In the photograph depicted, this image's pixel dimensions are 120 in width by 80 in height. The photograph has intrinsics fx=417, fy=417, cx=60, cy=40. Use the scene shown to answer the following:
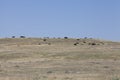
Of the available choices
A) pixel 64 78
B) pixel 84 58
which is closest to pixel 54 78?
pixel 64 78

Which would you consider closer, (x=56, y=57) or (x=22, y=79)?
(x=22, y=79)

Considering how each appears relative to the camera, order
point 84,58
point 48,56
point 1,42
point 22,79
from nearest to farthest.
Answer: point 22,79, point 84,58, point 48,56, point 1,42

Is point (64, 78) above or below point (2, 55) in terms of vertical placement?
above

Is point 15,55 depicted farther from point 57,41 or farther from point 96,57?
point 57,41

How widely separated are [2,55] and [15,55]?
217cm

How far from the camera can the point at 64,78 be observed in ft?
98.8

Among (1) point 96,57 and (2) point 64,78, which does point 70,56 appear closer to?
(1) point 96,57

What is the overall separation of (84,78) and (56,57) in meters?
31.6

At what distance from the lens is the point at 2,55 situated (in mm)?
64688

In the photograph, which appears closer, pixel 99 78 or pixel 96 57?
pixel 99 78

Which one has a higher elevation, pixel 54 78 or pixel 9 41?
pixel 54 78

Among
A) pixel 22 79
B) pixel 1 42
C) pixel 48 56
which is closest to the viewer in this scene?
pixel 22 79

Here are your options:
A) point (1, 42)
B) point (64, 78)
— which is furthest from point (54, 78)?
point (1, 42)

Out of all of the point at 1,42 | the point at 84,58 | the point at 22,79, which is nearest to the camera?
the point at 22,79
